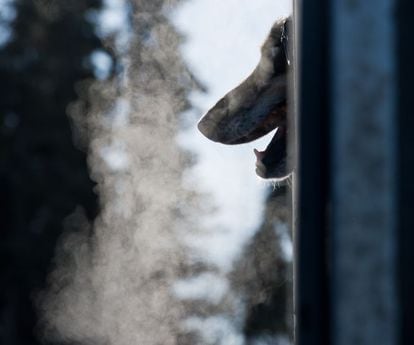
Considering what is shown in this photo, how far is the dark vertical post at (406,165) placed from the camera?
7.05 ft

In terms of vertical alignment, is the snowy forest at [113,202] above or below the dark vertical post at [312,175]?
above

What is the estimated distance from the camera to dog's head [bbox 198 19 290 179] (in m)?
3.65

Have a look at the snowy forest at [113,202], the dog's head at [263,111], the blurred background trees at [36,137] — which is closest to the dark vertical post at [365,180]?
the dog's head at [263,111]

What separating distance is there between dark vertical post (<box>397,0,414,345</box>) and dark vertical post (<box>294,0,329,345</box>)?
11 centimetres

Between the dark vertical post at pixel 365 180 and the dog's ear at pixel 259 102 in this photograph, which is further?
the dog's ear at pixel 259 102

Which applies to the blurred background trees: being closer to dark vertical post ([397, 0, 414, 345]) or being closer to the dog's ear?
the dog's ear

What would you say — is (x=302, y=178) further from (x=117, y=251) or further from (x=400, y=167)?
(x=117, y=251)

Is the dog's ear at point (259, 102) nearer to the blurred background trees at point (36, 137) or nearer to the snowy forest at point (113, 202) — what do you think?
the snowy forest at point (113, 202)

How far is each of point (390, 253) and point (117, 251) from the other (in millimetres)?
12281

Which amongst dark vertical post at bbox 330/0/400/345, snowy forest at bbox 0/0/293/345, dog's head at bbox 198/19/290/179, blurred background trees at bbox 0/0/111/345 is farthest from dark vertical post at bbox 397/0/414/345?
blurred background trees at bbox 0/0/111/345

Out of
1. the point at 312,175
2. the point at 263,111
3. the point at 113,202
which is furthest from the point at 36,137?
the point at 312,175

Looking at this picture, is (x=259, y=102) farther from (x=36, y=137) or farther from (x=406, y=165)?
(x=36, y=137)

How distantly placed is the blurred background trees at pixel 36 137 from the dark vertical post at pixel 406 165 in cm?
2263

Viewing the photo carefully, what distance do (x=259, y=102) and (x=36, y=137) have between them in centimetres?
2319
